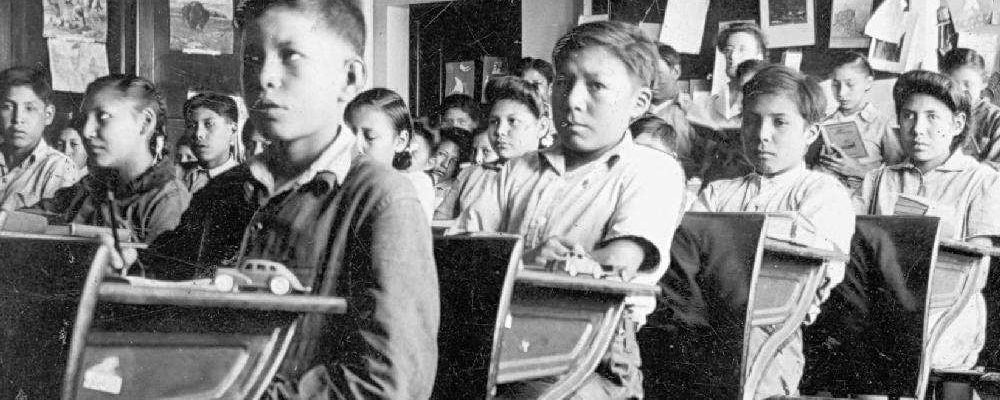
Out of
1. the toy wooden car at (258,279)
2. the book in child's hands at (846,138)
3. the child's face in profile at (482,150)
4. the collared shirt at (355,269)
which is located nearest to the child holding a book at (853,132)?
the book in child's hands at (846,138)

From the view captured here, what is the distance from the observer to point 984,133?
160 inches

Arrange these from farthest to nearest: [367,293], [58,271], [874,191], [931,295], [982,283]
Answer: [874,191] → [982,283] → [931,295] → [367,293] → [58,271]

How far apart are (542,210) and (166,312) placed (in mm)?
1118

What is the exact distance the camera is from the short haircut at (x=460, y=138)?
4.57 meters

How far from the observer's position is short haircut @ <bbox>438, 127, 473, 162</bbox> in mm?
4566

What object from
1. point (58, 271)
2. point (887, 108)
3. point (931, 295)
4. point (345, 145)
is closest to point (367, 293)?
point (345, 145)

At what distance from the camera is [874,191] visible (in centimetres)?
390

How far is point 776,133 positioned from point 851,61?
1484mm

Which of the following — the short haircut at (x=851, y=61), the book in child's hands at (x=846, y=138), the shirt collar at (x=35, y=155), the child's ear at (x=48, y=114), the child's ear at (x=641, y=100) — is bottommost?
the shirt collar at (x=35, y=155)

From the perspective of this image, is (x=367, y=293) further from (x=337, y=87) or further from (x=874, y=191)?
(x=874, y=191)

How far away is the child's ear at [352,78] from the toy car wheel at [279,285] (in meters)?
0.36

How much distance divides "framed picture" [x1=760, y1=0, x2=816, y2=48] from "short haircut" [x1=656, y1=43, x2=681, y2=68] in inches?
15.9

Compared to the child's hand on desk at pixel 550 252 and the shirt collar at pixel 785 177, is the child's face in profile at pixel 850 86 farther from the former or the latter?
the child's hand on desk at pixel 550 252

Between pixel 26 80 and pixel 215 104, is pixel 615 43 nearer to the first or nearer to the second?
pixel 26 80
